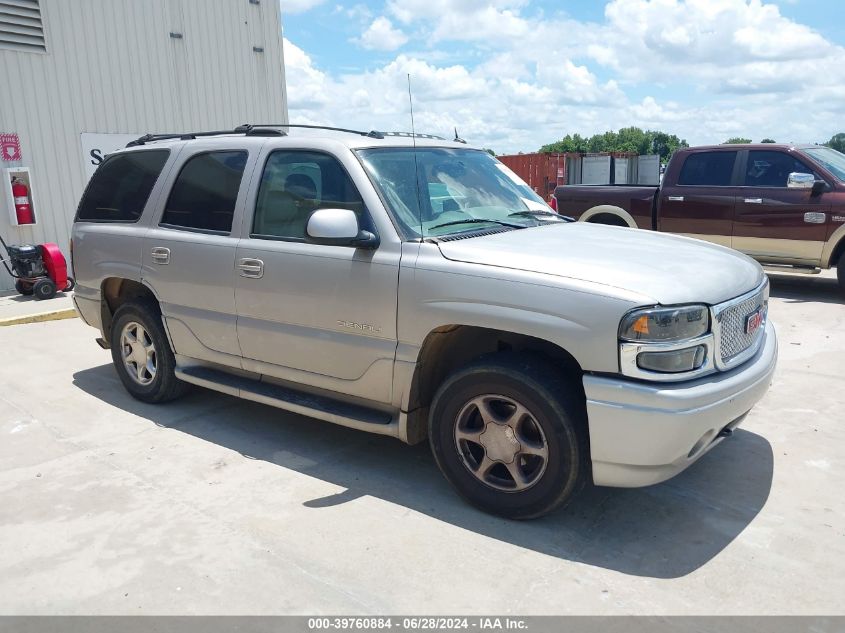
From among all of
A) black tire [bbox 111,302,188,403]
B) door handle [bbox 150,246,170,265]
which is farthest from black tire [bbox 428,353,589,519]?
black tire [bbox 111,302,188,403]

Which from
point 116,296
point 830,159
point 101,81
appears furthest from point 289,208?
point 101,81

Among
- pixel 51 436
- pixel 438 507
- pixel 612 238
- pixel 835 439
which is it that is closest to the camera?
pixel 438 507

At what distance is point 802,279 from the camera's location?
1020 cm

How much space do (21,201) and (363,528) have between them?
8751 mm

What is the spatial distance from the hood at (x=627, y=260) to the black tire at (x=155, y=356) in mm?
2515

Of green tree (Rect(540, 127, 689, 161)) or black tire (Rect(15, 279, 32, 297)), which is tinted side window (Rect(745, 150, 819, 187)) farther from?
green tree (Rect(540, 127, 689, 161))

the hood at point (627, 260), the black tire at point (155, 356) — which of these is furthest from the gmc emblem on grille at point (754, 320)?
the black tire at point (155, 356)

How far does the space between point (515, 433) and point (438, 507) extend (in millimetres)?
652

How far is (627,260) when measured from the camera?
11.2 feet

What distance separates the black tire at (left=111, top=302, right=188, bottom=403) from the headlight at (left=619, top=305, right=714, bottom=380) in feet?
11.1

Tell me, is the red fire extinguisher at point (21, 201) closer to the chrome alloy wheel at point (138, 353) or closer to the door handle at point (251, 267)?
the chrome alloy wheel at point (138, 353)

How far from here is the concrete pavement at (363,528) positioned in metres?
2.92
